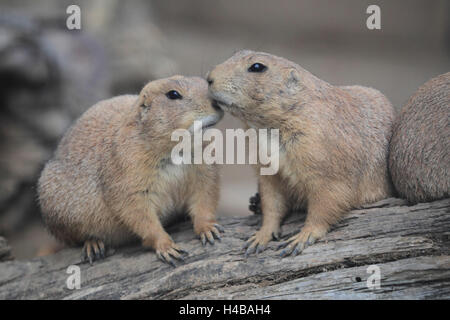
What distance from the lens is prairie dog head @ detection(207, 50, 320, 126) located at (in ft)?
14.2

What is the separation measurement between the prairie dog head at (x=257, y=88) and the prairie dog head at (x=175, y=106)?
15cm

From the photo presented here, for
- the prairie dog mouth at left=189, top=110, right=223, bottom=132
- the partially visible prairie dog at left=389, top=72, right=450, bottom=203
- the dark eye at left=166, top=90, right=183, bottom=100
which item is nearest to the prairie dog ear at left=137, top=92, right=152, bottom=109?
the dark eye at left=166, top=90, right=183, bottom=100

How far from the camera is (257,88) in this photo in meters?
4.38

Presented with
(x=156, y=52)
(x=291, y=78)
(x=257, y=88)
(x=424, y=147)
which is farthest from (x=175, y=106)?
(x=156, y=52)

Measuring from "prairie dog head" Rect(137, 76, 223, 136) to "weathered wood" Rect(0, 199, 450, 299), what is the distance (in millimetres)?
1201

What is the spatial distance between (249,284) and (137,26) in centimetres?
1072

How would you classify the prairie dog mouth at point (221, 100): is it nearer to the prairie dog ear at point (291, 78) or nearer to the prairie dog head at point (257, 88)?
the prairie dog head at point (257, 88)

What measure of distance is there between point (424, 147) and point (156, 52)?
28.1 feet

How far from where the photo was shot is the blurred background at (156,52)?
8.98 metres

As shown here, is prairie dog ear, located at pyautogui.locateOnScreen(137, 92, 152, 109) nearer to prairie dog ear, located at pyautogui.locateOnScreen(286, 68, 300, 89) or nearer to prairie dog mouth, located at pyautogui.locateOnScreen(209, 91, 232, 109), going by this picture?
prairie dog mouth, located at pyautogui.locateOnScreen(209, 91, 232, 109)

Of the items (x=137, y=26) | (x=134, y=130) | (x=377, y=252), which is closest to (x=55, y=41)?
(x=137, y=26)

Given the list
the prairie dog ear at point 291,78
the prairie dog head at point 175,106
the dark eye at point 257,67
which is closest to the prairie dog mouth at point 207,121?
the prairie dog head at point 175,106
